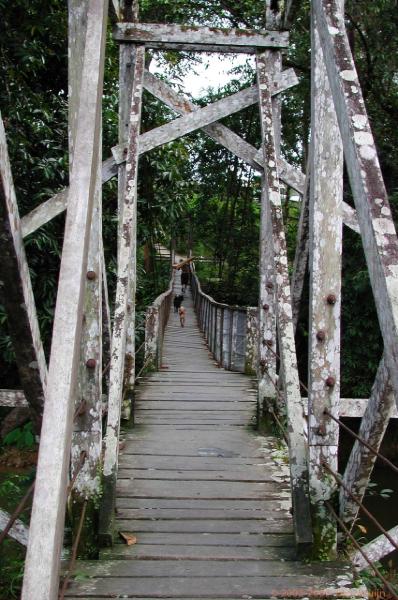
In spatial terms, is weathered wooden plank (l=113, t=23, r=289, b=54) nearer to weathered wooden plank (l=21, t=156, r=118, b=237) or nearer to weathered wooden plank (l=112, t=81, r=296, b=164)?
weathered wooden plank (l=112, t=81, r=296, b=164)

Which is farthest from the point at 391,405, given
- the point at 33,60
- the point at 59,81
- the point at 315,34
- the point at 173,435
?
the point at 59,81

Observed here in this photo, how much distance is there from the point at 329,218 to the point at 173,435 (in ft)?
8.66

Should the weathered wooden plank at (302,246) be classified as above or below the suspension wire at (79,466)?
above

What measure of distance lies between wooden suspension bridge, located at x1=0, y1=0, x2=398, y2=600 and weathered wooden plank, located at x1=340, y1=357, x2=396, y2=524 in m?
0.01

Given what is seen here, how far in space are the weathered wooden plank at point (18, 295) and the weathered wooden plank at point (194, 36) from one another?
3186mm

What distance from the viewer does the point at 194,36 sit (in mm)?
4938

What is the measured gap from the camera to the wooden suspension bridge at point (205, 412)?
5.96 feet

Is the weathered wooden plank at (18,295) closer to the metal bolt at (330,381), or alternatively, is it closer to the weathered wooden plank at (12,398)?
the metal bolt at (330,381)

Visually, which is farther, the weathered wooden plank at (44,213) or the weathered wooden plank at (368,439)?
the weathered wooden plank at (44,213)

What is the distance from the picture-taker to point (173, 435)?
200 inches

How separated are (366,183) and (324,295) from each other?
50.8 inches

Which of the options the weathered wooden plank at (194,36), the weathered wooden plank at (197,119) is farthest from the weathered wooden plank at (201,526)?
the weathered wooden plank at (194,36)

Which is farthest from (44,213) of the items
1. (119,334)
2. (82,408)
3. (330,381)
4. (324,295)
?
(330,381)

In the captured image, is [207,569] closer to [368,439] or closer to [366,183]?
[368,439]
